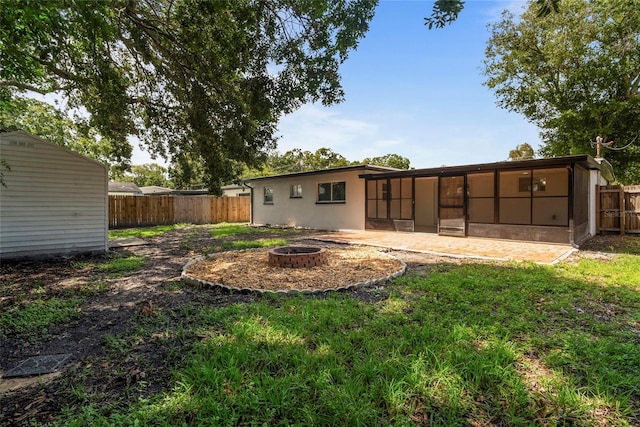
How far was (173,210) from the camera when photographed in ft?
58.2

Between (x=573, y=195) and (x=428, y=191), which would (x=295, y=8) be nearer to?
(x=573, y=195)

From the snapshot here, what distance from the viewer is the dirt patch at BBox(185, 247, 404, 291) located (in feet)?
15.3

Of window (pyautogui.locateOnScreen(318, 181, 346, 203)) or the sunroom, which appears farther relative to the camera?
window (pyautogui.locateOnScreen(318, 181, 346, 203))

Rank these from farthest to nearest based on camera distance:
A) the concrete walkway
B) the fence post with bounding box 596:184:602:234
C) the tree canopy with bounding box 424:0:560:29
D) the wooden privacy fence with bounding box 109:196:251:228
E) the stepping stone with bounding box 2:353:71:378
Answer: the wooden privacy fence with bounding box 109:196:251:228
the fence post with bounding box 596:184:602:234
the concrete walkway
the tree canopy with bounding box 424:0:560:29
the stepping stone with bounding box 2:353:71:378

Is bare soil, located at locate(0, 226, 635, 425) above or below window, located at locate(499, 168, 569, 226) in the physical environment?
below

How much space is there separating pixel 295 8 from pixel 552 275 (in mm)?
6224

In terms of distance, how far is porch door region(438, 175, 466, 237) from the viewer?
32.5 ft

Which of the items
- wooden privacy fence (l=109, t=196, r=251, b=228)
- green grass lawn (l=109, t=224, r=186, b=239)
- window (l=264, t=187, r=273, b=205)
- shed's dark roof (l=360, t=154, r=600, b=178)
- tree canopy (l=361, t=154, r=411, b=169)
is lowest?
green grass lawn (l=109, t=224, r=186, b=239)

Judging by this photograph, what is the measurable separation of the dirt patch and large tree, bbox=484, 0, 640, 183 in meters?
15.4

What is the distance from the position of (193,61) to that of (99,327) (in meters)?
6.23

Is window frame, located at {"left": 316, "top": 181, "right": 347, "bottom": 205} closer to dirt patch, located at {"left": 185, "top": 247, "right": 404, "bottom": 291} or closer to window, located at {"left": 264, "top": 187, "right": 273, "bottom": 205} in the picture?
window, located at {"left": 264, "top": 187, "right": 273, "bottom": 205}

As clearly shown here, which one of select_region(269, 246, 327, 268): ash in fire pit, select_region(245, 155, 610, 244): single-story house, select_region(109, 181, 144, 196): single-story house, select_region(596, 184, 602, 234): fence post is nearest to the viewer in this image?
select_region(269, 246, 327, 268): ash in fire pit

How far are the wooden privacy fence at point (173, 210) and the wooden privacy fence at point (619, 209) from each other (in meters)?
17.7

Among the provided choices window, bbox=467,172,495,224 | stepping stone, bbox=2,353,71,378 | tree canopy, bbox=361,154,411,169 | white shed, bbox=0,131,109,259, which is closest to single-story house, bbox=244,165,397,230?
window, bbox=467,172,495,224
